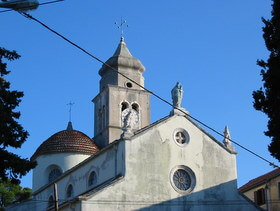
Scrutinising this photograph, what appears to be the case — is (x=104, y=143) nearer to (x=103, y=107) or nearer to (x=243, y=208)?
(x=103, y=107)

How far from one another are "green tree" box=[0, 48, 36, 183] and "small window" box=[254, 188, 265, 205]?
23.5 metres

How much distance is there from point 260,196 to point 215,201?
312 inches

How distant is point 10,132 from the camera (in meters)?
21.7

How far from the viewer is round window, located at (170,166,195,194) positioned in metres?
34.3

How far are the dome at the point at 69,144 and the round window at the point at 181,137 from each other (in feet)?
30.2

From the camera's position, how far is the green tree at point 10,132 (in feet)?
69.9

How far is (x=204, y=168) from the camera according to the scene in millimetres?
35594

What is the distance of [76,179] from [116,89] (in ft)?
29.1

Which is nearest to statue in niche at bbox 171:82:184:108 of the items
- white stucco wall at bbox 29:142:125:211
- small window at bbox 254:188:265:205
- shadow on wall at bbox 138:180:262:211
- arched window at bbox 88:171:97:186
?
white stucco wall at bbox 29:142:125:211

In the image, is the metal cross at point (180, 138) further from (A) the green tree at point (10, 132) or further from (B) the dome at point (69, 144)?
(A) the green tree at point (10, 132)

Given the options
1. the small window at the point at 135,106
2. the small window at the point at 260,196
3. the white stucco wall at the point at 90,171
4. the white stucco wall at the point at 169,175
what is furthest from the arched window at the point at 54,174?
the small window at the point at 260,196

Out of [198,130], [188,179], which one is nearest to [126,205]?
[188,179]

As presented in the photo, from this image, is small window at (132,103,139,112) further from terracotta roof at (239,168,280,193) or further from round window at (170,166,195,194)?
round window at (170,166,195,194)

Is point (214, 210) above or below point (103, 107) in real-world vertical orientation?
below
